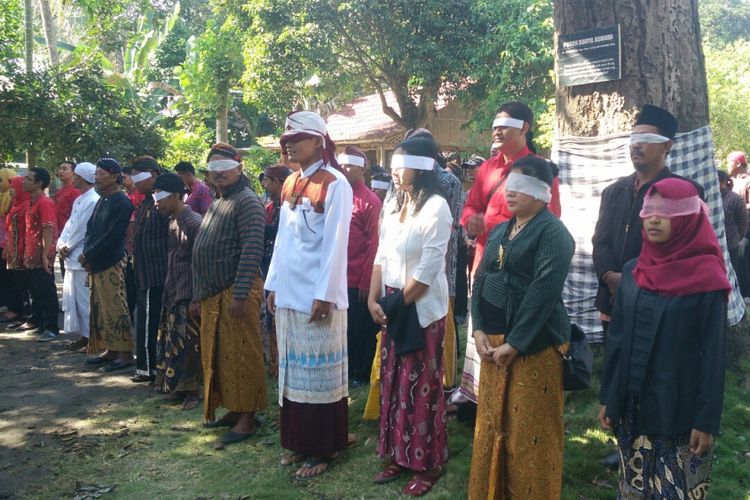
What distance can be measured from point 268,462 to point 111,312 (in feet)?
10.7

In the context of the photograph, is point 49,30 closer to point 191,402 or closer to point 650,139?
point 191,402

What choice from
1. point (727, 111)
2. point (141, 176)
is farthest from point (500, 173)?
point (727, 111)

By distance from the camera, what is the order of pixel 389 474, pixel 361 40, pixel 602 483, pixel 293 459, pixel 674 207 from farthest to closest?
pixel 361 40 → pixel 293 459 → pixel 389 474 → pixel 602 483 → pixel 674 207

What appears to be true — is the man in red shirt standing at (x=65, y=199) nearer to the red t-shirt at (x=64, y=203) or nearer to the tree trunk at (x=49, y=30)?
the red t-shirt at (x=64, y=203)

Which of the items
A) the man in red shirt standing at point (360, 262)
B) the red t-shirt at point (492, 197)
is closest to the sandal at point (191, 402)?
the man in red shirt standing at point (360, 262)

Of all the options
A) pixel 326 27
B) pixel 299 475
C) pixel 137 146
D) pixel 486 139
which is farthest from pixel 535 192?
pixel 486 139

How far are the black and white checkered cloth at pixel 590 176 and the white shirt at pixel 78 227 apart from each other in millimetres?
4982

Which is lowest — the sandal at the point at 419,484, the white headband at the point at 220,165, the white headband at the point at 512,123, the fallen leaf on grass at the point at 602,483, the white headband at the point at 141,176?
the fallen leaf on grass at the point at 602,483

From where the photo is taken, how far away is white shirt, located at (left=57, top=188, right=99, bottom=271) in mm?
7254

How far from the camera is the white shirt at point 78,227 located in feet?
23.8

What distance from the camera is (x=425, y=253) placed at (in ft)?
12.4

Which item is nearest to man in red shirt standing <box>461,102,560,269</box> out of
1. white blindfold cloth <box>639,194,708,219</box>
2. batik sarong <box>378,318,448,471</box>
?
batik sarong <box>378,318,448,471</box>

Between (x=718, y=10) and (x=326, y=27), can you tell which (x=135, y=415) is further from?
(x=718, y=10)

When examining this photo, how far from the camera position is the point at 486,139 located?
18125 mm
